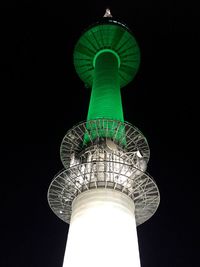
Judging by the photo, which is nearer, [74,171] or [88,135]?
[74,171]

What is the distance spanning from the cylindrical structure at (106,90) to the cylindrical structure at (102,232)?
11.9m

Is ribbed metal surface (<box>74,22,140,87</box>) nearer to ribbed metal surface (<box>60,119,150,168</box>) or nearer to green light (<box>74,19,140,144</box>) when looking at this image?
green light (<box>74,19,140,144</box>)

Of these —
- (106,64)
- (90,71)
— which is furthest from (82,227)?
(90,71)

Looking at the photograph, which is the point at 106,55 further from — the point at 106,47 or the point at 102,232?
the point at 102,232

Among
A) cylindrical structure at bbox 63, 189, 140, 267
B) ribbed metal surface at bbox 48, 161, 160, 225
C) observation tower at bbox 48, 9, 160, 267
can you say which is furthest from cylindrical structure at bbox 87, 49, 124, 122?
cylindrical structure at bbox 63, 189, 140, 267

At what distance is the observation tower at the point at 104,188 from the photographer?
2491 centimetres

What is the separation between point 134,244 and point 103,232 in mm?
2812

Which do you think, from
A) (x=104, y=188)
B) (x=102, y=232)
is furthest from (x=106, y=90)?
(x=102, y=232)

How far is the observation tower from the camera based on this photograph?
24.9 metres

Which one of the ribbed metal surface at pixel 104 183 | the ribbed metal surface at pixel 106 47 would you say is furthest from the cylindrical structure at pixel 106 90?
the ribbed metal surface at pixel 104 183

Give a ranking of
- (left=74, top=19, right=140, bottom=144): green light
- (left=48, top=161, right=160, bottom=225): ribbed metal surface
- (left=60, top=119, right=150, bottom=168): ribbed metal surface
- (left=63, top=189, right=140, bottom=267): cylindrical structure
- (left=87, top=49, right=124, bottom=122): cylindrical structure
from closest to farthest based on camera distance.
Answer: (left=63, top=189, right=140, bottom=267): cylindrical structure, (left=48, top=161, right=160, bottom=225): ribbed metal surface, (left=60, top=119, right=150, bottom=168): ribbed metal surface, (left=87, top=49, right=124, bottom=122): cylindrical structure, (left=74, top=19, right=140, bottom=144): green light

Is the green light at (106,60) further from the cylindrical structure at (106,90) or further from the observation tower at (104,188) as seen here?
the observation tower at (104,188)

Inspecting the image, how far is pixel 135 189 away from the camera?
98.2 ft

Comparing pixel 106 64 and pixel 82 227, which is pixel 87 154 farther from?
pixel 106 64
